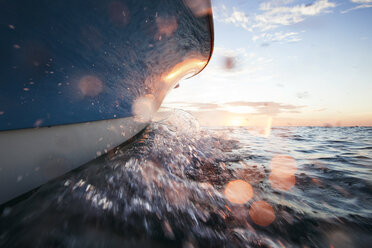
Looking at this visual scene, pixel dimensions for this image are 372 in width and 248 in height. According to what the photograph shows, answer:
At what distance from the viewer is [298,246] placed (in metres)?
1.02

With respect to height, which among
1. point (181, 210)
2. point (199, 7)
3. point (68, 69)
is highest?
point (199, 7)

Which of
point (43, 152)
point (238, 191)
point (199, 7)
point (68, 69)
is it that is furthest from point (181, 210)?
point (199, 7)

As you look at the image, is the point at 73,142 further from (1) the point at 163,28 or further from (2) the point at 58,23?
(1) the point at 163,28

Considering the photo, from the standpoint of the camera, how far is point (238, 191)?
1.74m

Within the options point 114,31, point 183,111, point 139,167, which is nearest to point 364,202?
point 139,167

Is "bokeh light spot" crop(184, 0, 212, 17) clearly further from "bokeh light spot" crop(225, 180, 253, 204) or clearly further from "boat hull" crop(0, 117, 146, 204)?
"bokeh light spot" crop(225, 180, 253, 204)

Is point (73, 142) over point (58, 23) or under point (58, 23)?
under

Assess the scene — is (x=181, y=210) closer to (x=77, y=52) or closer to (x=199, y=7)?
(x=77, y=52)

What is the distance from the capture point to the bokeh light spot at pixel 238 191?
1539 millimetres

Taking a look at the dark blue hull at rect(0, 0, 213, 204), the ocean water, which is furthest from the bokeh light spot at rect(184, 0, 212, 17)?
the ocean water

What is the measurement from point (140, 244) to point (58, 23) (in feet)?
4.73

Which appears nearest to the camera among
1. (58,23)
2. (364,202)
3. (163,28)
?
(58,23)

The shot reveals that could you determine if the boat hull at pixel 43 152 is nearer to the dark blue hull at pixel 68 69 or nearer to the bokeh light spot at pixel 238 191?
the dark blue hull at pixel 68 69

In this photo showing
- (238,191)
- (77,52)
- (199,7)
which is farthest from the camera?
(199,7)
